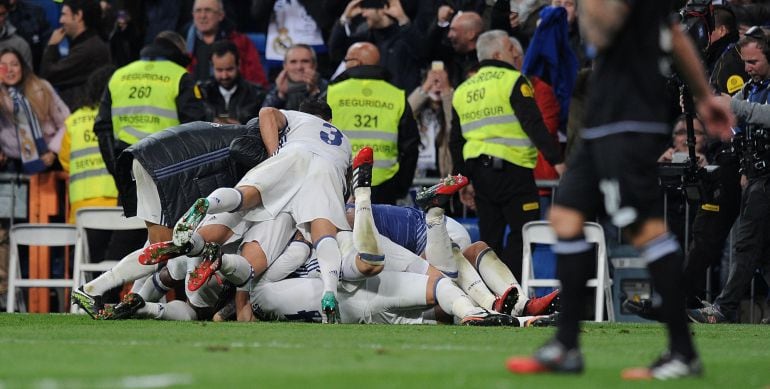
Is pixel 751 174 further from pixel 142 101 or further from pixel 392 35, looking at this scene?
pixel 142 101

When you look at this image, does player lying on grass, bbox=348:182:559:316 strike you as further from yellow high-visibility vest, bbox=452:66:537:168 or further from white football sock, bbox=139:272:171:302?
yellow high-visibility vest, bbox=452:66:537:168

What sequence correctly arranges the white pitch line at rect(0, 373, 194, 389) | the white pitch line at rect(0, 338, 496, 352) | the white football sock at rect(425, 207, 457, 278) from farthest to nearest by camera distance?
the white football sock at rect(425, 207, 457, 278) → the white pitch line at rect(0, 338, 496, 352) → the white pitch line at rect(0, 373, 194, 389)

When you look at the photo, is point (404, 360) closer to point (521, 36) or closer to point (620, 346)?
point (620, 346)

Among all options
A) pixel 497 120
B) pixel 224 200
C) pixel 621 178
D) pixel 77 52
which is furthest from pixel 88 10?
pixel 621 178

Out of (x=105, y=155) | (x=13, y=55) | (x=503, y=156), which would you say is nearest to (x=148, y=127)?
(x=105, y=155)

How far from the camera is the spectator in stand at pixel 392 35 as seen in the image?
1538cm

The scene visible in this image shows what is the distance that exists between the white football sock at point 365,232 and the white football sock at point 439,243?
0.43 metres

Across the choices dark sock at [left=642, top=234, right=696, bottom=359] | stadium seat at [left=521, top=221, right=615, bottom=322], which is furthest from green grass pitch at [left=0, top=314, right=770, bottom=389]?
stadium seat at [left=521, top=221, right=615, bottom=322]

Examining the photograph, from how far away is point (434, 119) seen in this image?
49.0 ft

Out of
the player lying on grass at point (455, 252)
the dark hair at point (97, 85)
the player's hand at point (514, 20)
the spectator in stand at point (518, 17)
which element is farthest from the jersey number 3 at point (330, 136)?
the player's hand at point (514, 20)

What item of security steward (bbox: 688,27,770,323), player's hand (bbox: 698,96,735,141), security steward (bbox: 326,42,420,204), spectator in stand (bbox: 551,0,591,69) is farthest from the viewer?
spectator in stand (bbox: 551,0,591,69)

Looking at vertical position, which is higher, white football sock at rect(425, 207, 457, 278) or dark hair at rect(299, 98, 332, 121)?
dark hair at rect(299, 98, 332, 121)

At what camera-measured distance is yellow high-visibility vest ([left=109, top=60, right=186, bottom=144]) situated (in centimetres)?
1377

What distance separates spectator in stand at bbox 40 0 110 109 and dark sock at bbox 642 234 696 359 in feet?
35.1
